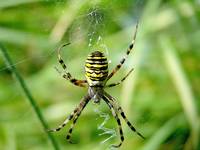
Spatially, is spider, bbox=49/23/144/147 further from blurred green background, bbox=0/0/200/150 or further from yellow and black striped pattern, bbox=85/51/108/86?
blurred green background, bbox=0/0/200/150

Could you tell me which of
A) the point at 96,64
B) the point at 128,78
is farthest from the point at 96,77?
the point at 128,78

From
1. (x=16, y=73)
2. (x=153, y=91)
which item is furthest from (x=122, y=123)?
(x=16, y=73)

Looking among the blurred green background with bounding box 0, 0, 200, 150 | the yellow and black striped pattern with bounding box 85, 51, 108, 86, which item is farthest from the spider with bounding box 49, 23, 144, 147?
the blurred green background with bounding box 0, 0, 200, 150

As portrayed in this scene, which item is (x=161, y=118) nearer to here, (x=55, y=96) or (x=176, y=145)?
(x=176, y=145)

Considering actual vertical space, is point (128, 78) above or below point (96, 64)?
above

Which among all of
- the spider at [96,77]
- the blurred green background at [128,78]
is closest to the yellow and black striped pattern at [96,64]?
the spider at [96,77]

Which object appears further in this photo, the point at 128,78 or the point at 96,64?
the point at 128,78

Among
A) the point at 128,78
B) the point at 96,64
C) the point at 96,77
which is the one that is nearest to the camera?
the point at 96,64

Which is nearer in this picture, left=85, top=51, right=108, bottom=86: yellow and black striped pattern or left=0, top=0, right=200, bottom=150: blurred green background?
left=85, top=51, right=108, bottom=86: yellow and black striped pattern

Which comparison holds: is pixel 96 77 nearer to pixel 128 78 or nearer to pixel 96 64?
pixel 96 64
